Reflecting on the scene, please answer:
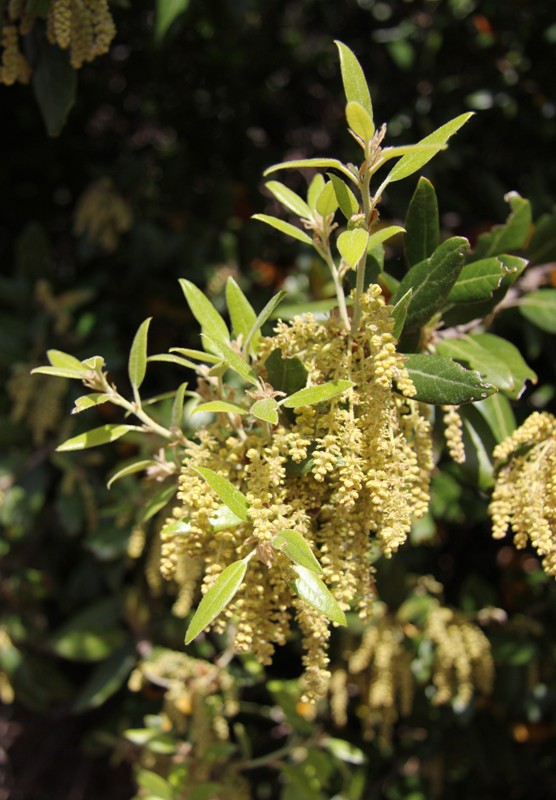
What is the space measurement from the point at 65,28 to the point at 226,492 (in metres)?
0.82

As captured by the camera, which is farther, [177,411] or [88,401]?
[177,411]

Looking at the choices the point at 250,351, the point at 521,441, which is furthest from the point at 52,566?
the point at 521,441

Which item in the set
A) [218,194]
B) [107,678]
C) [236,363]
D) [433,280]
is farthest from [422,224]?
[107,678]

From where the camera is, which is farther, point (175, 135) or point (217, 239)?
point (175, 135)

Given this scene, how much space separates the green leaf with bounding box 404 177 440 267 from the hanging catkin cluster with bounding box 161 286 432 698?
0.91 ft

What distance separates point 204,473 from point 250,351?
241mm

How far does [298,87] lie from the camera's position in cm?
253

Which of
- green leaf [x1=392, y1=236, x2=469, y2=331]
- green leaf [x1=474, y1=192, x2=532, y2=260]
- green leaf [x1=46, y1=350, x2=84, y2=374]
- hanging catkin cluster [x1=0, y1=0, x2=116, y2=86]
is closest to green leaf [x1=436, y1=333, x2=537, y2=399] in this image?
green leaf [x1=392, y1=236, x2=469, y2=331]

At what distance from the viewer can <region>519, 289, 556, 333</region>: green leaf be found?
1.32 m

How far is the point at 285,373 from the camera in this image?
92 centimetres

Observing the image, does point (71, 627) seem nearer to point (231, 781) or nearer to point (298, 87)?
point (231, 781)

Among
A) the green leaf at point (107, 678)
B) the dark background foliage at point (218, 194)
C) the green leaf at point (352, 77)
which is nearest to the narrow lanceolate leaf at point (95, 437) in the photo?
the green leaf at point (352, 77)

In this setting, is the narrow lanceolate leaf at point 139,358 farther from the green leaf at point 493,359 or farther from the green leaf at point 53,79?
the green leaf at point 53,79

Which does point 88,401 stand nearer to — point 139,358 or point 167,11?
point 139,358
